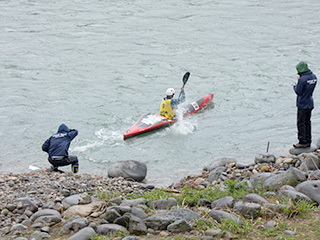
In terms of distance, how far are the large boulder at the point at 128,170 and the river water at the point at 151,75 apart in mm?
458

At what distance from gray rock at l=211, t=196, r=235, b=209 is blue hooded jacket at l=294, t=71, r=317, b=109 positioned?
3.63 meters

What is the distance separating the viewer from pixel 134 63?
1717 centimetres

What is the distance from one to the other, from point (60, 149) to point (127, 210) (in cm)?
407

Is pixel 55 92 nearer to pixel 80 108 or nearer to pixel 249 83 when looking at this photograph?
pixel 80 108

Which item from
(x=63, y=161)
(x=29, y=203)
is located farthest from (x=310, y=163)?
(x=63, y=161)

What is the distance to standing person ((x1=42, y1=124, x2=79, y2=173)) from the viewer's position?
8.88 metres

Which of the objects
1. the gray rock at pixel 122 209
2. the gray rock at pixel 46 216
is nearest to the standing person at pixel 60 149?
the gray rock at pixel 46 216

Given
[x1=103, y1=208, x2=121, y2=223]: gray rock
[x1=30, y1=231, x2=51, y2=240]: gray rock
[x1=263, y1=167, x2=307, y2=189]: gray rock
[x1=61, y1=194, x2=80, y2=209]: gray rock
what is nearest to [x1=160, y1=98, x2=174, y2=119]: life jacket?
[x1=263, y1=167, x2=307, y2=189]: gray rock

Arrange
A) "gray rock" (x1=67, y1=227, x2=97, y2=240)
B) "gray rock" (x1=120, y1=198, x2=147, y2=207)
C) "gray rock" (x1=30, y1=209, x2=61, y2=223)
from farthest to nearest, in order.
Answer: "gray rock" (x1=120, y1=198, x2=147, y2=207), "gray rock" (x1=30, y1=209, x2=61, y2=223), "gray rock" (x1=67, y1=227, x2=97, y2=240)

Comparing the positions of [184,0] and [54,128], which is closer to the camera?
[54,128]

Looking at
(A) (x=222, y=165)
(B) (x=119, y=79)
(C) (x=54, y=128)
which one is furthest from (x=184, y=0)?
(A) (x=222, y=165)

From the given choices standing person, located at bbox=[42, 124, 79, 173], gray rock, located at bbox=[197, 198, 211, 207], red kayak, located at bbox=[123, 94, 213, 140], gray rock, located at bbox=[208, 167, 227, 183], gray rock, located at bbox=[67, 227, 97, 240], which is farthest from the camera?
red kayak, located at bbox=[123, 94, 213, 140]

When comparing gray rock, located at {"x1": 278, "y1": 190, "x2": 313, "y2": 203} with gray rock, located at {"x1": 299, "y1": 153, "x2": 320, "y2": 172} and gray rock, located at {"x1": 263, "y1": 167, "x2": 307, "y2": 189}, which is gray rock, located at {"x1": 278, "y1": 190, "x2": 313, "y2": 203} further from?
gray rock, located at {"x1": 299, "y1": 153, "x2": 320, "y2": 172}

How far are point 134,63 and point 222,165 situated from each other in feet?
28.7
